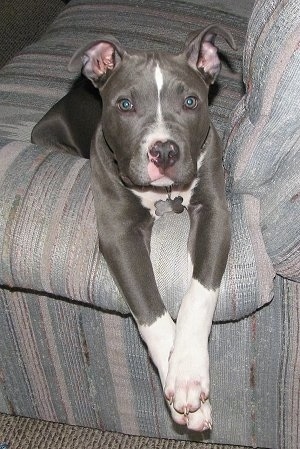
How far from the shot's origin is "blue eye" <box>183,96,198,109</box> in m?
2.12

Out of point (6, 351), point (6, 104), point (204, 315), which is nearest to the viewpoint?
point (204, 315)

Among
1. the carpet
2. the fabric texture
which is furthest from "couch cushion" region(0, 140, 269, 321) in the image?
the carpet

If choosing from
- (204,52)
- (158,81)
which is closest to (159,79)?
(158,81)

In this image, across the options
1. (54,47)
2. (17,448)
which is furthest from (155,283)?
(54,47)

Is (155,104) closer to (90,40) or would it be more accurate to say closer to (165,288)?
(165,288)

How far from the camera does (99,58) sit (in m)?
2.26

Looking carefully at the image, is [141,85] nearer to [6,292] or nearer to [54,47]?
[6,292]

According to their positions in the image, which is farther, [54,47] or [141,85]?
[54,47]

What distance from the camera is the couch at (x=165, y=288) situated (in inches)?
74.6

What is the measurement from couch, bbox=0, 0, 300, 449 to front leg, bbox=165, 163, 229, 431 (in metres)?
0.03

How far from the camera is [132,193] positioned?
216cm

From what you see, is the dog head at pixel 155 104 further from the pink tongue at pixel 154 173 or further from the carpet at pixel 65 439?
the carpet at pixel 65 439

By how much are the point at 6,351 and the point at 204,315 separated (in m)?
0.71

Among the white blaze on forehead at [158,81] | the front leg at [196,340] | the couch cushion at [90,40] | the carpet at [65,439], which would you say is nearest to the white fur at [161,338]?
the front leg at [196,340]
